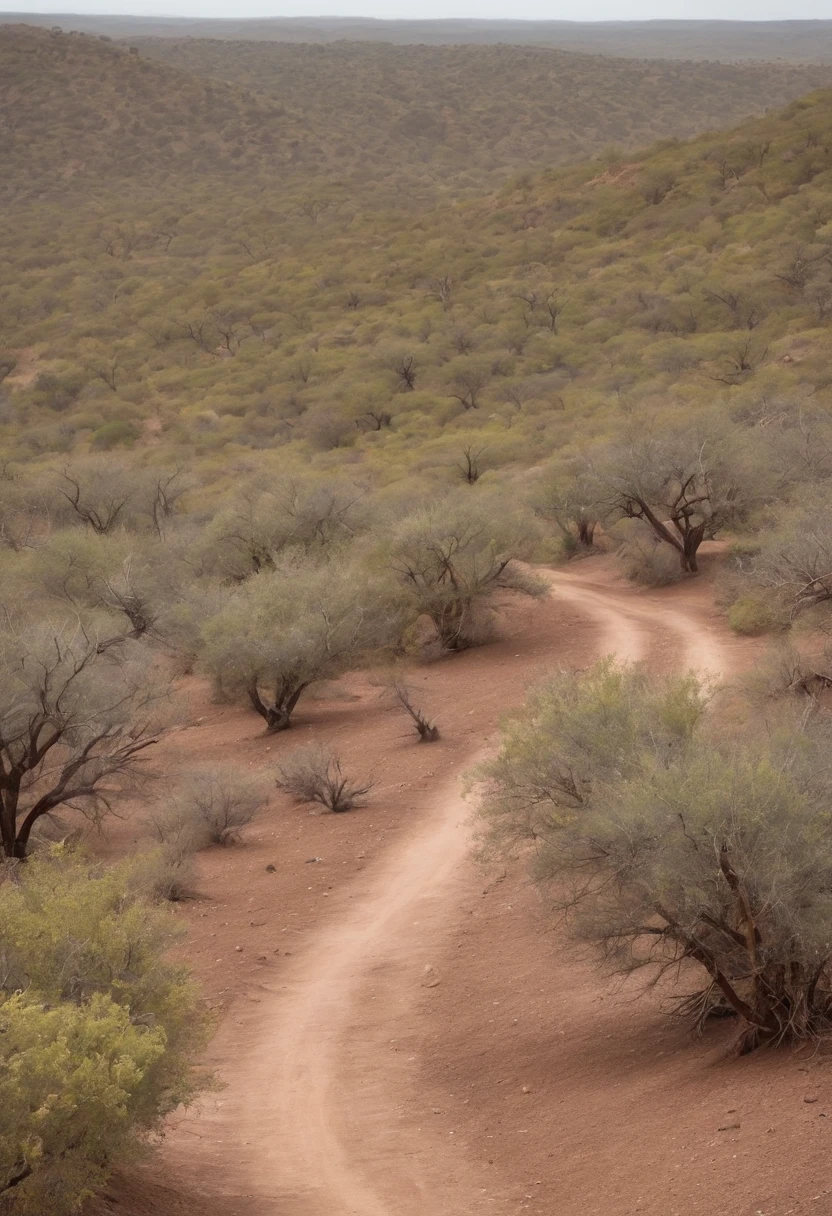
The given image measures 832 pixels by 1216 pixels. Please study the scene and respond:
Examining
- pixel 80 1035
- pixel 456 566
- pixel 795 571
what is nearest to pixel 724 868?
pixel 80 1035

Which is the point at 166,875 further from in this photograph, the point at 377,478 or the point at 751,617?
the point at 377,478

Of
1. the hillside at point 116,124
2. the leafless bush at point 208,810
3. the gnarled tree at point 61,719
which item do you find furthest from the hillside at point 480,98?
the leafless bush at point 208,810

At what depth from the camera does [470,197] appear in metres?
82.6

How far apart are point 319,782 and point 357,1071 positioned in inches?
279

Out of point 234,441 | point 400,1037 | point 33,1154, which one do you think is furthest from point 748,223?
point 33,1154

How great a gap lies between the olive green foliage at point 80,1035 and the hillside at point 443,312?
99.1 feet

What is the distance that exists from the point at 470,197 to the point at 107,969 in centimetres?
8044

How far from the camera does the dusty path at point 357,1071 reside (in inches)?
323

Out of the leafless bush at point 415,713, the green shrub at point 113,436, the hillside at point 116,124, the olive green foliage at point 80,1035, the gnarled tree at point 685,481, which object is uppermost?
the hillside at point 116,124

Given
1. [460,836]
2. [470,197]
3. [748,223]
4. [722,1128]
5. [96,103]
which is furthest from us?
[96,103]

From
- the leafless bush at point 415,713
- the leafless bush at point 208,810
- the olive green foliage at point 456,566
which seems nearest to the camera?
the leafless bush at point 208,810

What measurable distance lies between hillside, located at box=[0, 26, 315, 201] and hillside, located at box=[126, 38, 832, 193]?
6.22 m

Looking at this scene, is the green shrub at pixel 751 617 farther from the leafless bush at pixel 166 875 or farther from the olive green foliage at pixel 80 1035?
the olive green foliage at pixel 80 1035

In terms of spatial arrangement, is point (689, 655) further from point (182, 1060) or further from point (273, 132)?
point (273, 132)
